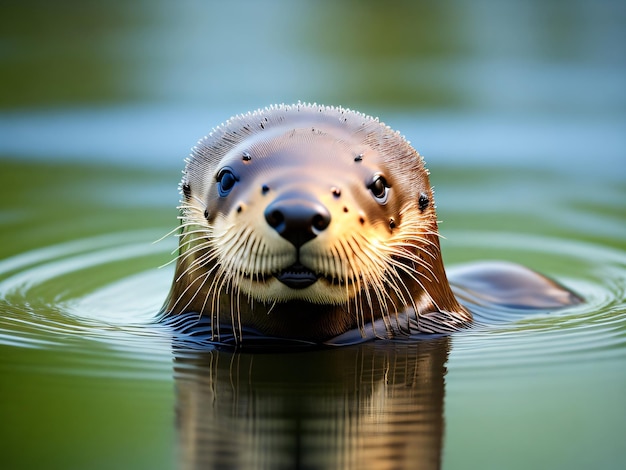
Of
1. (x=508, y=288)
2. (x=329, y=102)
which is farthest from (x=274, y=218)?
(x=329, y=102)

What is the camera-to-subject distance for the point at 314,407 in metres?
5.44

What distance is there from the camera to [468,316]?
7230 millimetres

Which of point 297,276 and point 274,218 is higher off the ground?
point 274,218

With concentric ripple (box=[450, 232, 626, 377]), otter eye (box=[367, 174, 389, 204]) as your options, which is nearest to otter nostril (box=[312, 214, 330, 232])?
otter eye (box=[367, 174, 389, 204])

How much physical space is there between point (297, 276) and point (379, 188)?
0.77m

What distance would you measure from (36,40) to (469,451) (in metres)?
14.2

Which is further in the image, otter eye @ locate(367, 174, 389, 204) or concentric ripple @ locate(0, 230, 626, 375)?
concentric ripple @ locate(0, 230, 626, 375)

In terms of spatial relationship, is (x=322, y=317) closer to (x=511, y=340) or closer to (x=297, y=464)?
(x=511, y=340)

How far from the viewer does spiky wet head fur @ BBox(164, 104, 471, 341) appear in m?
5.66

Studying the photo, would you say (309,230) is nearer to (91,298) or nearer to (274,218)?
(274,218)

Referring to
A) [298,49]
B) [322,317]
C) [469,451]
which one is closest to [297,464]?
[469,451]

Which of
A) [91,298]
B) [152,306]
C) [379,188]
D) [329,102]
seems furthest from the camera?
[329,102]

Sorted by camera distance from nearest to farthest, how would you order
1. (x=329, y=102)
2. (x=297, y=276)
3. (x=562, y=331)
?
1. (x=297, y=276)
2. (x=562, y=331)
3. (x=329, y=102)

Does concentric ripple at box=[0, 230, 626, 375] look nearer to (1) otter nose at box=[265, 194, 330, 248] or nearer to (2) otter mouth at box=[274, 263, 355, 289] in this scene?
(2) otter mouth at box=[274, 263, 355, 289]
